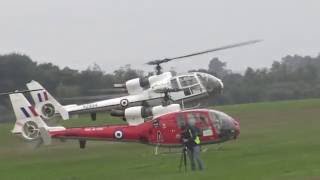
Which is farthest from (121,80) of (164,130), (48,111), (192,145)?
(192,145)

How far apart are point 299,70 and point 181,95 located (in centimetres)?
9364

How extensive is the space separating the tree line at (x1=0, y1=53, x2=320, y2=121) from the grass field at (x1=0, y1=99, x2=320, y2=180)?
2628 centimetres

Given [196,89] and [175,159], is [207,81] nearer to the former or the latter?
[196,89]

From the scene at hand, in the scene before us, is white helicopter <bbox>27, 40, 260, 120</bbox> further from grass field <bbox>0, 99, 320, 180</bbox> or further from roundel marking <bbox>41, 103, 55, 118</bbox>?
grass field <bbox>0, 99, 320, 180</bbox>

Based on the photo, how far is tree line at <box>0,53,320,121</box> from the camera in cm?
8881

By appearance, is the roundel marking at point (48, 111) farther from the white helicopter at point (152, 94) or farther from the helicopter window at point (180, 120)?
the helicopter window at point (180, 120)

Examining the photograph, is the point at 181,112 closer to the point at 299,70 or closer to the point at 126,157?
the point at 126,157

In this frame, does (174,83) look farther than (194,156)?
Yes

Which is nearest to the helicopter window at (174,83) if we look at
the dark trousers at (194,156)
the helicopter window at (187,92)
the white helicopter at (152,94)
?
the white helicopter at (152,94)

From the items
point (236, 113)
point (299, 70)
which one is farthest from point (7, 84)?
point (299, 70)

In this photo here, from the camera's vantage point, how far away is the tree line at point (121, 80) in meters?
88.8

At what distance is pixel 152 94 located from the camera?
36781 millimetres

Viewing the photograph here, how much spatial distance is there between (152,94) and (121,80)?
53322 mm

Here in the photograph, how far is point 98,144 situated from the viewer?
44.3m
